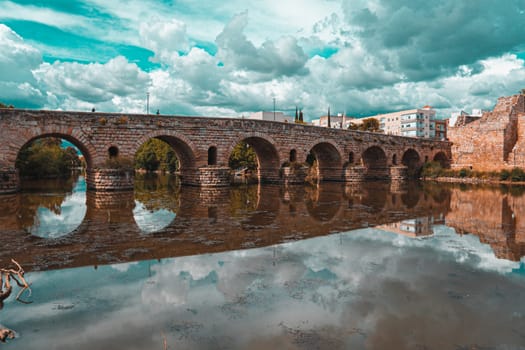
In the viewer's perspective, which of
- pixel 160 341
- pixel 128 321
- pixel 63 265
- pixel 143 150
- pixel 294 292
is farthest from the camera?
pixel 143 150

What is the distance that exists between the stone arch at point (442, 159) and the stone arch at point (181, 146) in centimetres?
2740

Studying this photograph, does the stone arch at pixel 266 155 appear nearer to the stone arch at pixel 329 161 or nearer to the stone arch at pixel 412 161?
the stone arch at pixel 329 161

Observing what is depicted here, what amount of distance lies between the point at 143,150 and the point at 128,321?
52.7 metres

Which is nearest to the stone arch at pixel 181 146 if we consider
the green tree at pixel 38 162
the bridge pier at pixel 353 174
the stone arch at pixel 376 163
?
the green tree at pixel 38 162

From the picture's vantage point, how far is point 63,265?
6461 millimetres

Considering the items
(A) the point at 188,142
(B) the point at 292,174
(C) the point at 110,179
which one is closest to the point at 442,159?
(B) the point at 292,174

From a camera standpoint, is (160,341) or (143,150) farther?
(143,150)

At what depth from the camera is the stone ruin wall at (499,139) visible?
1249 inches

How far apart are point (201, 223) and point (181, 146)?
1222 cm

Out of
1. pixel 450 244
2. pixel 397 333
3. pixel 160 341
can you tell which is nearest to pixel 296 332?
pixel 397 333

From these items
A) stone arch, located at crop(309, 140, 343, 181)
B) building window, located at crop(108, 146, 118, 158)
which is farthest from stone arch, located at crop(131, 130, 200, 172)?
stone arch, located at crop(309, 140, 343, 181)

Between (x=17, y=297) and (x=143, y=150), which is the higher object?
(x=143, y=150)

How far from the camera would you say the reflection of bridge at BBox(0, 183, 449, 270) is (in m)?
7.27

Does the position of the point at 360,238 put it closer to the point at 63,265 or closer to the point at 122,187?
the point at 63,265
